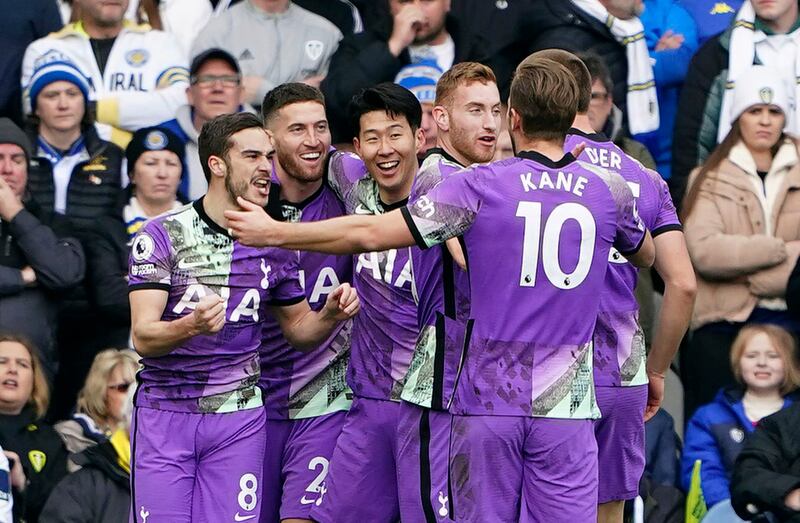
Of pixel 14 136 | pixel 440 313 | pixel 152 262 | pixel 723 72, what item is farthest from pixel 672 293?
pixel 14 136

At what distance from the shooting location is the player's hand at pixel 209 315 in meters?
7.76

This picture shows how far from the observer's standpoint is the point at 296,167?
29.1 ft

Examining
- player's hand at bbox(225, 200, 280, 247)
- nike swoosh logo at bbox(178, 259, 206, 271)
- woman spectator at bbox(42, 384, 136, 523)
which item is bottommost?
woman spectator at bbox(42, 384, 136, 523)

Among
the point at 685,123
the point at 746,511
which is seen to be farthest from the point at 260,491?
the point at 685,123

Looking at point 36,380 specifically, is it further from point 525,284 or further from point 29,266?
point 525,284

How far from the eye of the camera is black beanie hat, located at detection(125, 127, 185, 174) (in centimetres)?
1098

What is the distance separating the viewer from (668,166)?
11.8 meters

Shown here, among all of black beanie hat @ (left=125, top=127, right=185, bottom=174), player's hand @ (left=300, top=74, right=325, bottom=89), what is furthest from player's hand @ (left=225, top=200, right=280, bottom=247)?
player's hand @ (left=300, top=74, right=325, bottom=89)

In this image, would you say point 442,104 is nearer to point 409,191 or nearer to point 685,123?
point 409,191

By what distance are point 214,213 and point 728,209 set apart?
151 inches

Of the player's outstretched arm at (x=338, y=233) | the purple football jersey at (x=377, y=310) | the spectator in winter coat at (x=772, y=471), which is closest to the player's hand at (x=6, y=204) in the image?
the purple football jersey at (x=377, y=310)

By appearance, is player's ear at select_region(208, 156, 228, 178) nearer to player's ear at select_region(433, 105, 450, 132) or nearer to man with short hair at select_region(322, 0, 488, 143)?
player's ear at select_region(433, 105, 450, 132)

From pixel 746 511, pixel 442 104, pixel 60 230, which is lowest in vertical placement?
pixel 746 511

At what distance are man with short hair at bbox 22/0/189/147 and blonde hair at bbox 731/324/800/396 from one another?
12.7 feet
